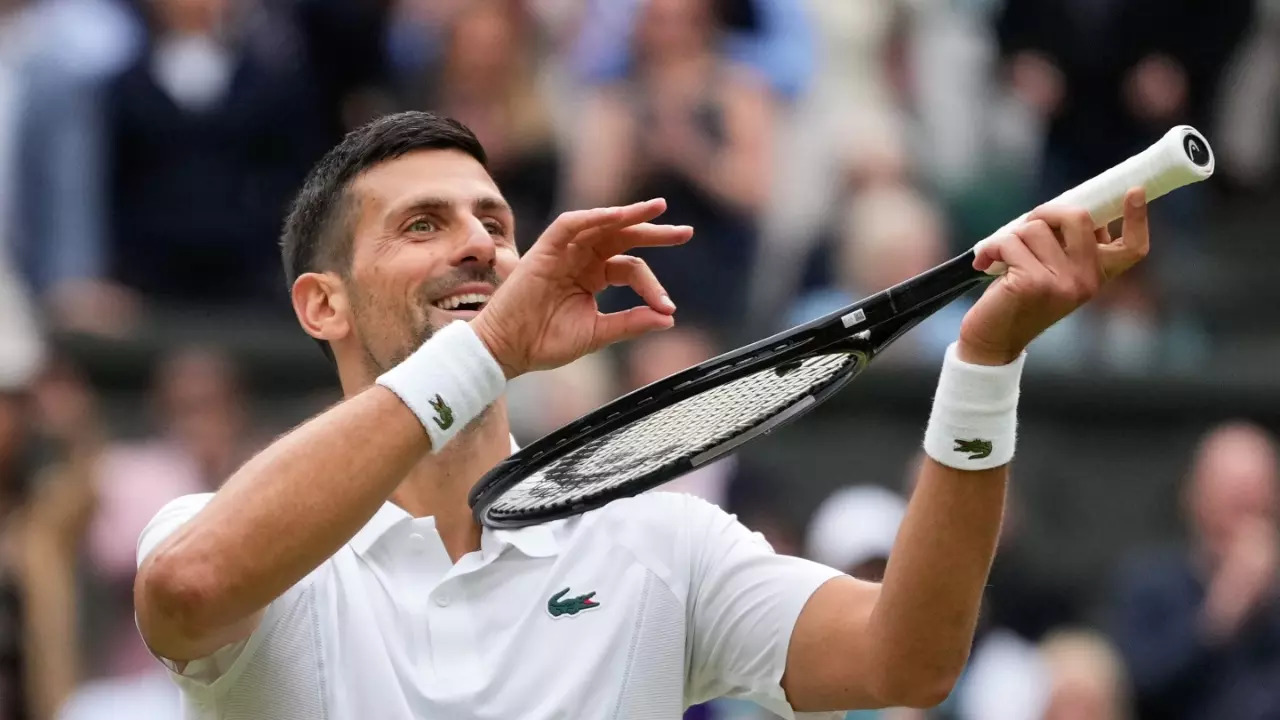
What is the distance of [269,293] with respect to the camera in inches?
407

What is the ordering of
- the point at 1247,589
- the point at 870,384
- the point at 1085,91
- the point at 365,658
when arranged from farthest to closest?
the point at 1085,91, the point at 870,384, the point at 1247,589, the point at 365,658

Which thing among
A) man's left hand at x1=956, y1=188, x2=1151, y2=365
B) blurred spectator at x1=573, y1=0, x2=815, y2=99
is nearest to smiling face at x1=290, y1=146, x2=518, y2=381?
man's left hand at x1=956, y1=188, x2=1151, y2=365

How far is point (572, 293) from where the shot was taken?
3854 mm

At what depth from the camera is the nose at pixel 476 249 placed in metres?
4.20

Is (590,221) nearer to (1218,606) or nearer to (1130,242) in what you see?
(1130,242)

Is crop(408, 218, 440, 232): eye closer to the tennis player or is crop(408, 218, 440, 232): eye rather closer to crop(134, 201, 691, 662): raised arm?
the tennis player

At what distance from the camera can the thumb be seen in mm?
3816

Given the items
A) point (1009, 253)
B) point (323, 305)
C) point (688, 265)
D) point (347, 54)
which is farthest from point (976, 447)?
point (347, 54)

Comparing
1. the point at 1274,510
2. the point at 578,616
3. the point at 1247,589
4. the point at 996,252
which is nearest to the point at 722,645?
the point at 578,616

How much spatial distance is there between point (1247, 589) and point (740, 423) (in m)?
4.45

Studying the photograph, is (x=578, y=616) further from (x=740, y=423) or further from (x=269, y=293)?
(x=269, y=293)

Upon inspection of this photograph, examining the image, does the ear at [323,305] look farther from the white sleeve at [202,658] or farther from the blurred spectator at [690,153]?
the blurred spectator at [690,153]

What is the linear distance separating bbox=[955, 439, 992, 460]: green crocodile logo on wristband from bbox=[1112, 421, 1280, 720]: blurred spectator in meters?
4.40

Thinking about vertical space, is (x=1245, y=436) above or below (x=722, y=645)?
below
